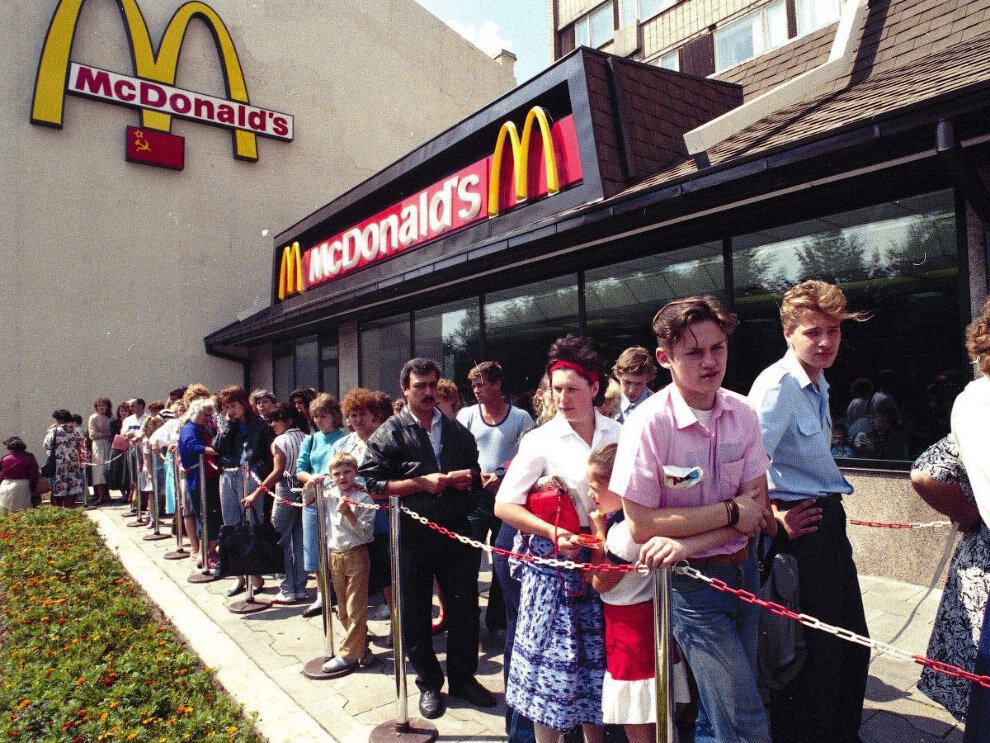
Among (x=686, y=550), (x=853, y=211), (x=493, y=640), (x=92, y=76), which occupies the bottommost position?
(x=493, y=640)

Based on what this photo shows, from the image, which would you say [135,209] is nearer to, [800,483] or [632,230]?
[632,230]

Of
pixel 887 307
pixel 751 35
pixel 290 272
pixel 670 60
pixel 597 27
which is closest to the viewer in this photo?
pixel 887 307

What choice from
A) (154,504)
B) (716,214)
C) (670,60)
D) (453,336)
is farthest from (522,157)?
(154,504)

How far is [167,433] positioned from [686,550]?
8.47 meters

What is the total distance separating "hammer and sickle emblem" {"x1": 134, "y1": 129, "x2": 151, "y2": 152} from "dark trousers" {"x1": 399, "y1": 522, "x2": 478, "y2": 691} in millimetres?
16566

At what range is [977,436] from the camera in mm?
2096

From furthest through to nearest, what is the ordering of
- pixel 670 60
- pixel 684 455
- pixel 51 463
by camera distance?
pixel 670 60, pixel 51 463, pixel 684 455

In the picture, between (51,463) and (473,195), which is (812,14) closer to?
(473,195)

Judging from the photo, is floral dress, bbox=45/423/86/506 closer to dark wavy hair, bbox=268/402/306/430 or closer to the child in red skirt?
dark wavy hair, bbox=268/402/306/430

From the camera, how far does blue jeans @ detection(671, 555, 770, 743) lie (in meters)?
2.08

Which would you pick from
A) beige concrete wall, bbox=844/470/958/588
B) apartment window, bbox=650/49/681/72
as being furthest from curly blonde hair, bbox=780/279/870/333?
apartment window, bbox=650/49/681/72

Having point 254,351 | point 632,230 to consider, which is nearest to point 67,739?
point 632,230

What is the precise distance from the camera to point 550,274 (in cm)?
800

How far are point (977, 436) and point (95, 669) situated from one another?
16.4 feet
